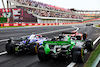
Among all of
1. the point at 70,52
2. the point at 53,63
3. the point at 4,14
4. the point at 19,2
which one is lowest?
the point at 53,63

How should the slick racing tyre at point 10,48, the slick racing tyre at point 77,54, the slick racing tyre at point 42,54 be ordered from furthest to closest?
the slick racing tyre at point 10,48
the slick racing tyre at point 42,54
the slick racing tyre at point 77,54

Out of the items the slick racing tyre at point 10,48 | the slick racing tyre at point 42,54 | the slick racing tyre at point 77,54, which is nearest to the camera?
the slick racing tyre at point 77,54

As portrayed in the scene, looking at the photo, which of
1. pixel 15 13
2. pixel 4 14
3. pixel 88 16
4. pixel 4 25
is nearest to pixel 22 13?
pixel 15 13

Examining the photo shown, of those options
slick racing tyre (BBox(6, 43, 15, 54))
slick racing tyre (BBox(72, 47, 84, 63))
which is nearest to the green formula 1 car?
slick racing tyre (BBox(72, 47, 84, 63))

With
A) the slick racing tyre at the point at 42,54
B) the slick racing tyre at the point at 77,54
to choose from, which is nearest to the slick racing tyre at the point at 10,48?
the slick racing tyre at the point at 42,54

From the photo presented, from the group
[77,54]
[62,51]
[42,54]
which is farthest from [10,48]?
[77,54]

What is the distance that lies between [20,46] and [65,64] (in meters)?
2.91

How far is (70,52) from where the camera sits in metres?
6.03

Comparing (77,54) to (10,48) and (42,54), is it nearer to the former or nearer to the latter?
(42,54)

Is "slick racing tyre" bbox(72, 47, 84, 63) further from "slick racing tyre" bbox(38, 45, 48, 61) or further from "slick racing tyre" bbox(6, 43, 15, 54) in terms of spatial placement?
"slick racing tyre" bbox(6, 43, 15, 54)

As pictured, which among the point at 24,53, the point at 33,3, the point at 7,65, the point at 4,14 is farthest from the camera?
the point at 33,3

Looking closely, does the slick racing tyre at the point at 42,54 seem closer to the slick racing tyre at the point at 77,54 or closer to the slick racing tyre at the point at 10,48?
the slick racing tyre at the point at 77,54

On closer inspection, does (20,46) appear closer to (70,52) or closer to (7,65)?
(7,65)

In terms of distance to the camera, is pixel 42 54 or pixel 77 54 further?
pixel 42 54
